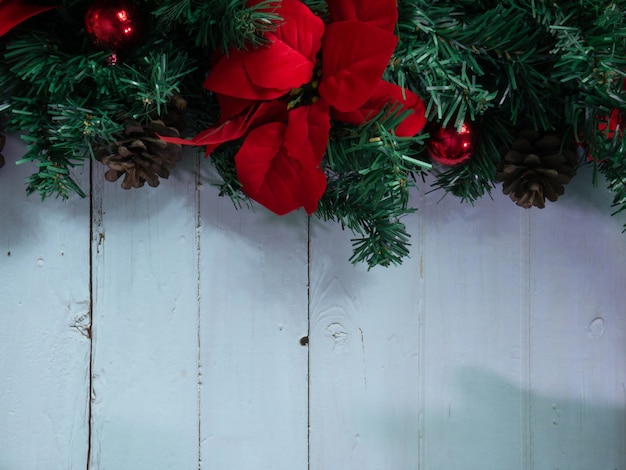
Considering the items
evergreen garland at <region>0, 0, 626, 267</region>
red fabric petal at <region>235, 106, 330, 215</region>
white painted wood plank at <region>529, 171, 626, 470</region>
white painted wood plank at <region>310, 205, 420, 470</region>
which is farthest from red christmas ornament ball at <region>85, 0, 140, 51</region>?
white painted wood plank at <region>529, 171, 626, 470</region>

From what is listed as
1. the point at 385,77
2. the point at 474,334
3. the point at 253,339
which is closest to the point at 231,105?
the point at 385,77

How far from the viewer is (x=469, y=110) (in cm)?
60

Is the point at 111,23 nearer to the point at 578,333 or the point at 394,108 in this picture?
the point at 394,108

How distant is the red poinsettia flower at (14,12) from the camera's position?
511 mm

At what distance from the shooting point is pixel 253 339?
27.5 inches

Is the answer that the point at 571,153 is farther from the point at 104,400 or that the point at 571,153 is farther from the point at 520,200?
the point at 104,400

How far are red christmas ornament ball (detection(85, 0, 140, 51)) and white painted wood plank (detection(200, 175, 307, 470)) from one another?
0.75 feet

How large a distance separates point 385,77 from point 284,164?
125mm

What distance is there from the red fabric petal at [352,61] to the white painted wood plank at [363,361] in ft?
0.76

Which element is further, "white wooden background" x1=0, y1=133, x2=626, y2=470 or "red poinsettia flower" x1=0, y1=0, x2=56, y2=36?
"white wooden background" x1=0, y1=133, x2=626, y2=470

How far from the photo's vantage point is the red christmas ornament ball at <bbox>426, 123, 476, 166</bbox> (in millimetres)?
593

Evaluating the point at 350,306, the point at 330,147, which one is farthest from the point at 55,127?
the point at 350,306

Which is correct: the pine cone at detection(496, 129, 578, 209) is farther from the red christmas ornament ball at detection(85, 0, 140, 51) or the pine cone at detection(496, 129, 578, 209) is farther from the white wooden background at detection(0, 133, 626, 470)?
the red christmas ornament ball at detection(85, 0, 140, 51)

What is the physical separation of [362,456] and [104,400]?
1.05 feet
